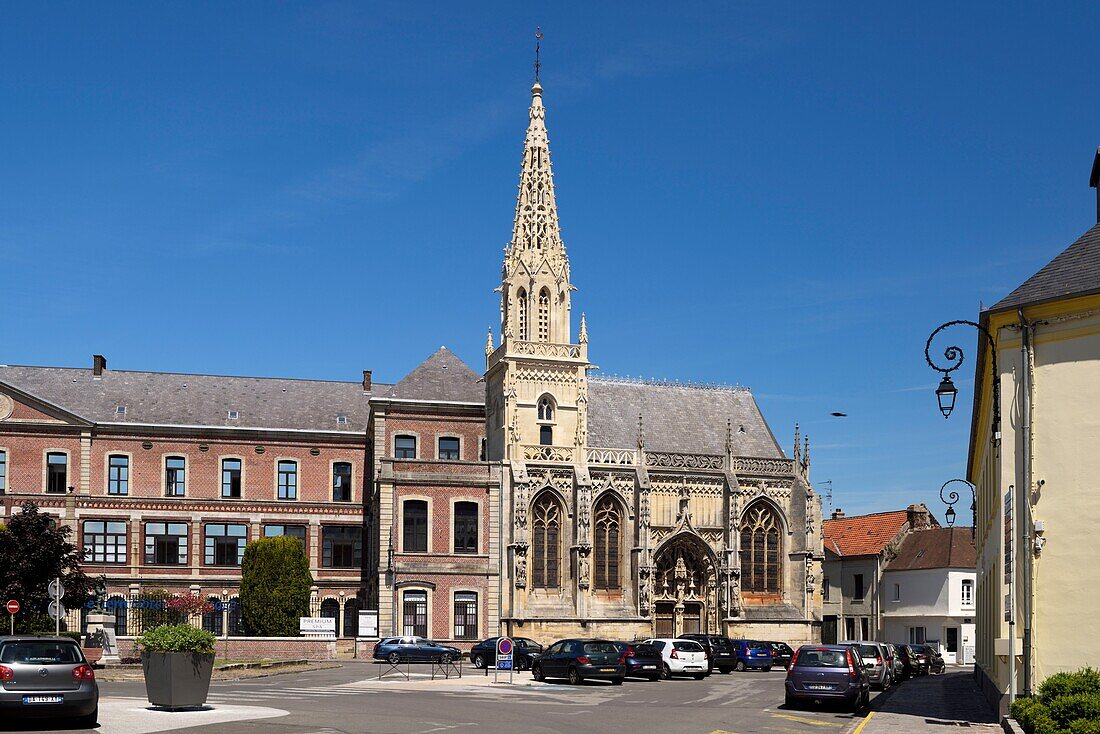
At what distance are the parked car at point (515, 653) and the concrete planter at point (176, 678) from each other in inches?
760

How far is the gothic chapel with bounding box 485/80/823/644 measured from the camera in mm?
58406

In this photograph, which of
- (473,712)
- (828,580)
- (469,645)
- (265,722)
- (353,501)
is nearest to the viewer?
(265,722)

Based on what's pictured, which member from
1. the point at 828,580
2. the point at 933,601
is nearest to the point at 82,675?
the point at 933,601

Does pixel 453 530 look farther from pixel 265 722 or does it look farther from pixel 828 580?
pixel 265 722

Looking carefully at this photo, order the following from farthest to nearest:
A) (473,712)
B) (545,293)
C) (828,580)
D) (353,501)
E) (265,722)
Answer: (828,580), (353,501), (545,293), (473,712), (265,722)

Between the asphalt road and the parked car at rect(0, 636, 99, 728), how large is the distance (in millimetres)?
503

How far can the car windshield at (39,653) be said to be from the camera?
20.5 m

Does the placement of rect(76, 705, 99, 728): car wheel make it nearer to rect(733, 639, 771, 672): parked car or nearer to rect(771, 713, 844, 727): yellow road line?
rect(771, 713, 844, 727): yellow road line

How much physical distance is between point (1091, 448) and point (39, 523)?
3831 cm

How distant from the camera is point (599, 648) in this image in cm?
3834

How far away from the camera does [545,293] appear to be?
60969 millimetres

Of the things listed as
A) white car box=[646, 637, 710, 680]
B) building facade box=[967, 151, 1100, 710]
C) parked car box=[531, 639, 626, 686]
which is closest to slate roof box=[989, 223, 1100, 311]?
building facade box=[967, 151, 1100, 710]

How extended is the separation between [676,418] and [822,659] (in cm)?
3725

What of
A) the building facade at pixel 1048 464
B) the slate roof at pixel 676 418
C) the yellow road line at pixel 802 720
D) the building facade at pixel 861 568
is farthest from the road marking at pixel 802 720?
the building facade at pixel 861 568
